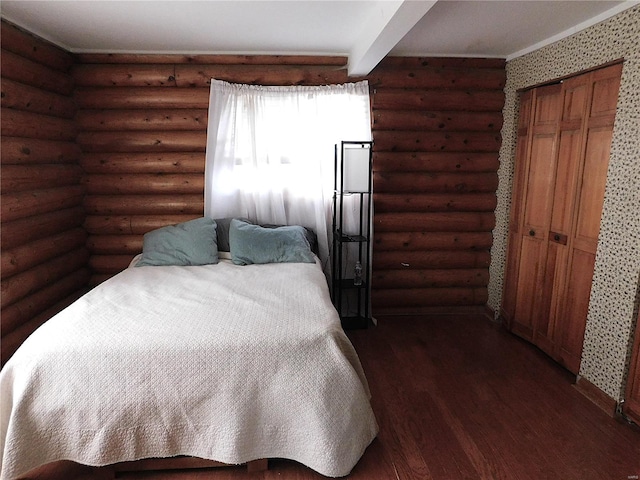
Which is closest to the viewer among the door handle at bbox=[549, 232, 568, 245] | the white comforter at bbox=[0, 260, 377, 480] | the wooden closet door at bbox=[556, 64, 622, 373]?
the white comforter at bbox=[0, 260, 377, 480]

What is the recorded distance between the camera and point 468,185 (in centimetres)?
387

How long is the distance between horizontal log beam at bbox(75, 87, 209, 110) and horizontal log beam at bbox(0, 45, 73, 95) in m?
0.14

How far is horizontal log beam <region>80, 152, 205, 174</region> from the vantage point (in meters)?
3.66

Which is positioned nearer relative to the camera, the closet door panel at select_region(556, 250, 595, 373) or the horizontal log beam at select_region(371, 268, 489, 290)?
the closet door panel at select_region(556, 250, 595, 373)

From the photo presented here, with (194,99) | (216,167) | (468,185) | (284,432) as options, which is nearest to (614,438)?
(284,432)

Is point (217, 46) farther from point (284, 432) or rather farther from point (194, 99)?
point (284, 432)

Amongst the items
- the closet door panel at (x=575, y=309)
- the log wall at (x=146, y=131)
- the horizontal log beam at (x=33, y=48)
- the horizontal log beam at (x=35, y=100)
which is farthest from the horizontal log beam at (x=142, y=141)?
the closet door panel at (x=575, y=309)

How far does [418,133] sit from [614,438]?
2.65 metres

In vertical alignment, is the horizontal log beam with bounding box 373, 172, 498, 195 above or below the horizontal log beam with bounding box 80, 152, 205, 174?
below

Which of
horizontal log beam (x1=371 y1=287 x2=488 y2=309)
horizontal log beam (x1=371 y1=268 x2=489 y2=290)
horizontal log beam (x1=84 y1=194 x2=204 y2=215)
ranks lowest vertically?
horizontal log beam (x1=371 y1=287 x2=488 y2=309)

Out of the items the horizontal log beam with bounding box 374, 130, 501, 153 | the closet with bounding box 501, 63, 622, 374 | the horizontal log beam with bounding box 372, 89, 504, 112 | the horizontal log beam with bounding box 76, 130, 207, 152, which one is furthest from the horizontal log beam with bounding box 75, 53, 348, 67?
the closet with bounding box 501, 63, 622, 374

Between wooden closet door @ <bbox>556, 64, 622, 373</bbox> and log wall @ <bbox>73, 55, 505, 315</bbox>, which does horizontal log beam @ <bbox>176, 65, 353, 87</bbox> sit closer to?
log wall @ <bbox>73, 55, 505, 315</bbox>

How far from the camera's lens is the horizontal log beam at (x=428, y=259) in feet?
12.9

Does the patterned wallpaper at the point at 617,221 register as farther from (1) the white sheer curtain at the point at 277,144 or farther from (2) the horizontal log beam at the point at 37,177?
(2) the horizontal log beam at the point at 37,177
